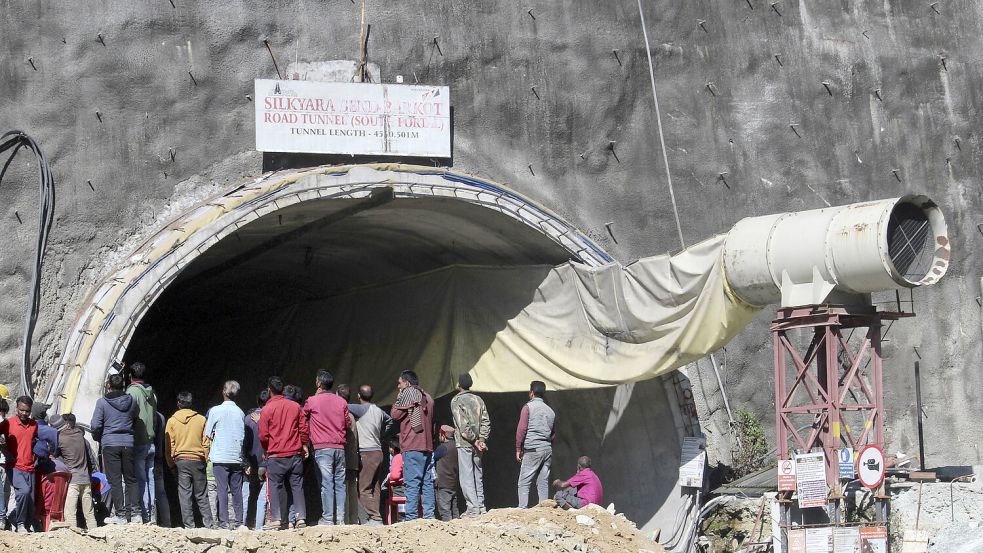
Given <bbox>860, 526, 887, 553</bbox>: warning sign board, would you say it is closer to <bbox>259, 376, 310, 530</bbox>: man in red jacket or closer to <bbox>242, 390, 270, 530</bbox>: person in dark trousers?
<bbox>259, 376, 310, 530</bbox>: man in red jacket

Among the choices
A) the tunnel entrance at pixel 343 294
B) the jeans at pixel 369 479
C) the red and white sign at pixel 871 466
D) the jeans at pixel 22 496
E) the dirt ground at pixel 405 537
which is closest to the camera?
the dirt ground at pixel 405 537

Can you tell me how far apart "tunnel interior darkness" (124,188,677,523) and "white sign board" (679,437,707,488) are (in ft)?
1.25

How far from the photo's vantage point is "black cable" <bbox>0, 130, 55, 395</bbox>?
1391 cm

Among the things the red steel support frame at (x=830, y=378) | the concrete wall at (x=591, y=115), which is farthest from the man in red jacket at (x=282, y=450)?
the red steel support frame at (x=830, y=378)

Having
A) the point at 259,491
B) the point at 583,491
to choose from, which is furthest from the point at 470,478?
the point at 259,491

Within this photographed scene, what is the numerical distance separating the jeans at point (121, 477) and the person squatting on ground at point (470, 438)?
3436 millimetres

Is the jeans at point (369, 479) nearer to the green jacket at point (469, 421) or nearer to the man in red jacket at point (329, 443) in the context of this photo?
the man in red jacket at point (329, 443)

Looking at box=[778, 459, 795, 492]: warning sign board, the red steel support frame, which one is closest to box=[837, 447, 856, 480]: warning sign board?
the red steel support frame

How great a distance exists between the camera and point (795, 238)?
12.9 meters

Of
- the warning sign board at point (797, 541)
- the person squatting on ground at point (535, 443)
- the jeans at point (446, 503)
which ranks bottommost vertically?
the warning sign board at point (797, 541)

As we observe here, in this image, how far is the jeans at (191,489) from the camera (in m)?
13.5

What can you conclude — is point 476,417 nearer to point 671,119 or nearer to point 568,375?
point 568,375

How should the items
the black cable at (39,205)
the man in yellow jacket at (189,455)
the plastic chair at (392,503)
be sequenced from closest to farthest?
the man in yellow jacket at (189,455), the black cable at (39,205), the plastic chair at (392,503)

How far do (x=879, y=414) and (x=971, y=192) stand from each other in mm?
→ 5548
